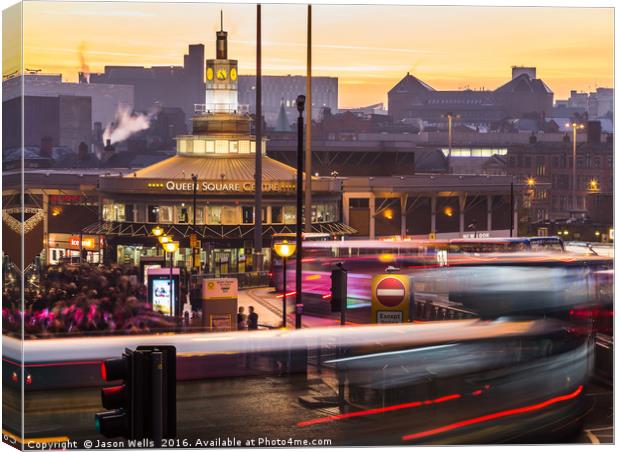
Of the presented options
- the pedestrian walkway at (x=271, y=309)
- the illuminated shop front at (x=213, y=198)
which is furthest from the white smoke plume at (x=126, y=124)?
the pedestrian walkway at (x=271, y=309)

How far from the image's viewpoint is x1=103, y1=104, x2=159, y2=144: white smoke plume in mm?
69688

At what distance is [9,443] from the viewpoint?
73.5 ft

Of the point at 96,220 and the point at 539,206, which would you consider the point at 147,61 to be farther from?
the point at 539,206

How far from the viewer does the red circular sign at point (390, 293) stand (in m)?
24.1

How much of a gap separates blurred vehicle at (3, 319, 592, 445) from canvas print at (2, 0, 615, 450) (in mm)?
47

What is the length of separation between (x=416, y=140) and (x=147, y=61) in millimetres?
33610

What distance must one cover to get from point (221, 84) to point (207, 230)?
210 inches

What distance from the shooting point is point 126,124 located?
2842 inches

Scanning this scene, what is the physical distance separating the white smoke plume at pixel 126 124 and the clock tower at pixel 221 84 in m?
16.3

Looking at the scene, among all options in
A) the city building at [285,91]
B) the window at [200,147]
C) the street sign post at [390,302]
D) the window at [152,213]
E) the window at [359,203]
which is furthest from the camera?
the window at [359,203]

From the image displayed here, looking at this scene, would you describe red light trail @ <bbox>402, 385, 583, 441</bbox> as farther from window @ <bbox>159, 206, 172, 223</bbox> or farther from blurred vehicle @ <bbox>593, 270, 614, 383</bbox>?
window @ <bbox>159, 206, 172, 223</bbox>

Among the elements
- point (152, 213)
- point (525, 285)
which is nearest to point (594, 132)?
point (152, 213)

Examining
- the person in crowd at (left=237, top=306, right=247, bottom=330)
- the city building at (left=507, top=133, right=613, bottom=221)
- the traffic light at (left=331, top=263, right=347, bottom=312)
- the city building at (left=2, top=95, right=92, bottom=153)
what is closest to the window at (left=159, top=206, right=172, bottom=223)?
the city building at (left=2, top=95, right=92, bottom=153)

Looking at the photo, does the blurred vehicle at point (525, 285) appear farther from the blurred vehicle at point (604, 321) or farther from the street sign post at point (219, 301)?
the street sign post at point (219, 301)
